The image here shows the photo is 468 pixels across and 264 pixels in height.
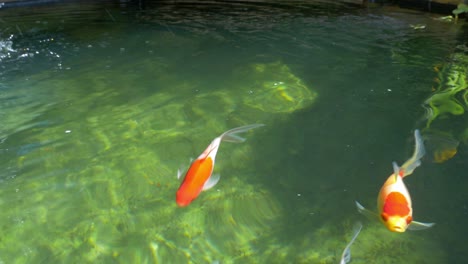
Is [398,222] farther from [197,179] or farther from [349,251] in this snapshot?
[197,179]

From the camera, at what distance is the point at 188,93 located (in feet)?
16.5

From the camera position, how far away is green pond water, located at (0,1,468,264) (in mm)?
2797

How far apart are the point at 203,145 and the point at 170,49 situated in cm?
344

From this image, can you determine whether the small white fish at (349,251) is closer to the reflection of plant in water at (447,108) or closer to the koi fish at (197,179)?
the koi fish at (197,179)

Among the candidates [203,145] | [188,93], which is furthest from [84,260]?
[188,93]

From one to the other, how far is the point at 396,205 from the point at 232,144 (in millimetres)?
1842

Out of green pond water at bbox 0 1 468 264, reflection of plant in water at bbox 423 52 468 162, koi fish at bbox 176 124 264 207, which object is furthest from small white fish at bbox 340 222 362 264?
reflection of plant in water at bbox 423 52 468 162

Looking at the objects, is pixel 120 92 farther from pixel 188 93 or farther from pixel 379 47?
pixel 379 47

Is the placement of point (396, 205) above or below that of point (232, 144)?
above

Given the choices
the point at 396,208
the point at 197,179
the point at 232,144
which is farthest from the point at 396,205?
the point at 232,144

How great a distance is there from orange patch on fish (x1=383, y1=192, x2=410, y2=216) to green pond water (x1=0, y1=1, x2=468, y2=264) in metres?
0.49

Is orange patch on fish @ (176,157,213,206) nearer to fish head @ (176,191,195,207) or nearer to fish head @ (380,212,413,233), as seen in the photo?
fish head @ (176,191,195,207)

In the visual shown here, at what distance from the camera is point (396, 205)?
2.30 m

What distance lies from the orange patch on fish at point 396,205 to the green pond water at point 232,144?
49cm
